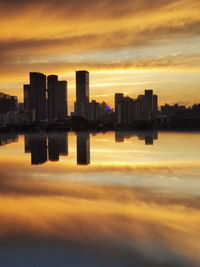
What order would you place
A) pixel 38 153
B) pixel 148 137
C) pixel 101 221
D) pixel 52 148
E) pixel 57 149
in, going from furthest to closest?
pixel 148 137, pixel 52 148, pixel 57 149, pixel 38 153, pixel 101 221

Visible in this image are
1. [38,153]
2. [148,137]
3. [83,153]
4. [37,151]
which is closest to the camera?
[83,153]

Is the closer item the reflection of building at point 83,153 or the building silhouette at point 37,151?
the reflection of building at point 83,153

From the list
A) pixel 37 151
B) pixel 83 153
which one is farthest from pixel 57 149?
pixel 83 153

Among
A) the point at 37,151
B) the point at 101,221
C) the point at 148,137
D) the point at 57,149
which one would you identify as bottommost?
the point at 148,137

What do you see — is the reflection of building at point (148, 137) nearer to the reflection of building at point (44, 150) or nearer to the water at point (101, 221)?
the reflection of building at point (44, 150)

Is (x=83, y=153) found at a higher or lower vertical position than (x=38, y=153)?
higher

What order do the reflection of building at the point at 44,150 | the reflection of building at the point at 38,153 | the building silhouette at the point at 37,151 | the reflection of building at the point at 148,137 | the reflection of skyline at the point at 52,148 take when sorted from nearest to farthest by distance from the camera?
1. the reflection of building at the point at 38,153
2. the building silhouette at the point at 37,151
3. the reflection of skyline at the point at 52,148
4. the reflection of building at the point at 44,150
5. the reflection of building at the point at 148,137

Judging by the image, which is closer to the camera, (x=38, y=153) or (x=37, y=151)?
(x=38, y=153)

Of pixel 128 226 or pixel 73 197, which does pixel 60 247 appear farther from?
pixel 73 197

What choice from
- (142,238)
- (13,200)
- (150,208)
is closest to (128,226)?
(142,238)

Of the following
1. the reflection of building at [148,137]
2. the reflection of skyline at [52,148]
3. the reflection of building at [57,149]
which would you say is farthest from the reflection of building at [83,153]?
the reflection of building at [148,137]

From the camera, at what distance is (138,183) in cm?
2458

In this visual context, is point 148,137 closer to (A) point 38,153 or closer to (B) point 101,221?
(A) point 38,153

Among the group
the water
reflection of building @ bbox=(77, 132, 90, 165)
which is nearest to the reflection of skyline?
reflection of building @ bbox=(77, 132, 90, 165)
